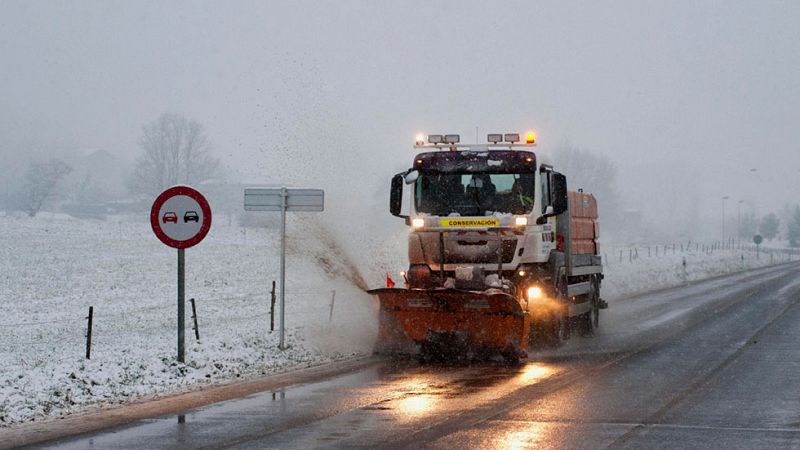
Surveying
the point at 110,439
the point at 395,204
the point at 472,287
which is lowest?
the point at 110,439

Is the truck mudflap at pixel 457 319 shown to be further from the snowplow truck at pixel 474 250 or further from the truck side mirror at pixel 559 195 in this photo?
the truck side mirror at pixel 559 195

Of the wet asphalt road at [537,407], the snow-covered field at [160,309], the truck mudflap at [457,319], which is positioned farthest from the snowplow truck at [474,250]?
the snow-covered field at [160,309]

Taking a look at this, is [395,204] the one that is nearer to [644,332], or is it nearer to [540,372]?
[540,372]

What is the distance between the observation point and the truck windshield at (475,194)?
54.3 feet

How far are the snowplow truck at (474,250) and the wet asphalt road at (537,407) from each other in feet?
2.11

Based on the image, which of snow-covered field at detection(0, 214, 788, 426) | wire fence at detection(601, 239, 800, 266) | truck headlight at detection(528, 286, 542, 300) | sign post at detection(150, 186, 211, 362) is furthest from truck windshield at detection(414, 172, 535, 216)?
wire fence at detection(601, 239, 800, 266)

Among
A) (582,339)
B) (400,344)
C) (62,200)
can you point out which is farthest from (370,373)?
(62,200)

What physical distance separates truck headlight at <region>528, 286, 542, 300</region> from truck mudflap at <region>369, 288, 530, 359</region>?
49.2 inches

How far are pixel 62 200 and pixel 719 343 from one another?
11019 cm

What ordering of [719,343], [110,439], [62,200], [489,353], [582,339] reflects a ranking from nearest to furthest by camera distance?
1. [110,439]
2. [489,353]
3. [719,343]
4. [582,339]
5. [62,200]

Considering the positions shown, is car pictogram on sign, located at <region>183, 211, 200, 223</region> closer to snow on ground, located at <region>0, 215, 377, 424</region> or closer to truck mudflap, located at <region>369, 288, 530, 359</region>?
snow on ground, located at <region>0, 215, 377, 424</region>

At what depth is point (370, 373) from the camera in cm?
1432

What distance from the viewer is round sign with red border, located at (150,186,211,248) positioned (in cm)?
1407

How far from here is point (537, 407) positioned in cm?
1084
